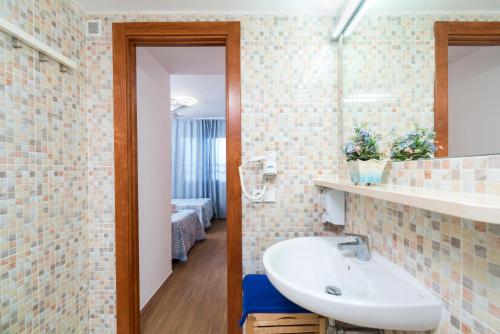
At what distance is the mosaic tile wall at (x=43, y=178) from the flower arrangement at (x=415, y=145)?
162 centimetres

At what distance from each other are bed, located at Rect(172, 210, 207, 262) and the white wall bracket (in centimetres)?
230

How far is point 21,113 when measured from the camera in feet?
3.39

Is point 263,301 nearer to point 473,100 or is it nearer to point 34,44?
point 473,100

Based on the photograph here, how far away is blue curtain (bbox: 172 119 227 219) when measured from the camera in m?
5.76

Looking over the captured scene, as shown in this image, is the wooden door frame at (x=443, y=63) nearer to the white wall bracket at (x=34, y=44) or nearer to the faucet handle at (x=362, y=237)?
the faucet handle at (x=362, y=237)

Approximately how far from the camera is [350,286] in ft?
3.17

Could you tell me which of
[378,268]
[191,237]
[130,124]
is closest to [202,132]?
[191,237]

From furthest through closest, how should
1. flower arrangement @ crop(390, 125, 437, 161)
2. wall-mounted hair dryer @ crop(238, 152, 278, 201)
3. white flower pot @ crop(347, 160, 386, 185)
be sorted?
wall-mounted hair dryer @ crop(238, 152, 278, 201) < white flower pot @ crop(347, 160, 386, 185) < flower arrangement @ crop(390, 125, 437, 161)

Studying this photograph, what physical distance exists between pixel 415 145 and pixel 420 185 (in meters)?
0.15

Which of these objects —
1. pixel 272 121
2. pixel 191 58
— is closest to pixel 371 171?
pixel 272 121

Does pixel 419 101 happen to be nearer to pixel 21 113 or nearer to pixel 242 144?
pixel 242 144

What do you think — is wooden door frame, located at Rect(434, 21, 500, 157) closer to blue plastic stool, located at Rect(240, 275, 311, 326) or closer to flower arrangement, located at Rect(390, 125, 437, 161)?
flower arrangement, located at Rect(390, 125, 437, 161)

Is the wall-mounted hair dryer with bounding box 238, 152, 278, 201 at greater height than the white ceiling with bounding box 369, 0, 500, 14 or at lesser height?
lesser

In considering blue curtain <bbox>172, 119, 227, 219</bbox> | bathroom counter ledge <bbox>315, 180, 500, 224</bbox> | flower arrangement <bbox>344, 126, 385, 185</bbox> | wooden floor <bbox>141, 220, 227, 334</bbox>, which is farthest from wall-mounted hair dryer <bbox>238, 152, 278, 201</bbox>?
blue curtain <bbox>172, 119, 227, 219</bbox>
